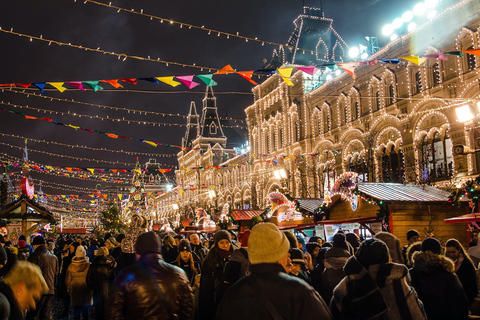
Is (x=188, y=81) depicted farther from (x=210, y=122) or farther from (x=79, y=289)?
(x=210, y=122)

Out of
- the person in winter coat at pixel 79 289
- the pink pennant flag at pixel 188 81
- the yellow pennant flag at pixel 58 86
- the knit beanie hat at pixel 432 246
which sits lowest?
the person in winter coat at pixel 79 289

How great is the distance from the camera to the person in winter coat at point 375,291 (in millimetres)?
3873

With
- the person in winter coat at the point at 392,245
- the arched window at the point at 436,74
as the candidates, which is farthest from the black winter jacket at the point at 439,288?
the arched window at the point at 436,74

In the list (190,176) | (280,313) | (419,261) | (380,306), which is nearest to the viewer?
(280,313)

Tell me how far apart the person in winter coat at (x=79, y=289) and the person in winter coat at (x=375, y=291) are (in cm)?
525

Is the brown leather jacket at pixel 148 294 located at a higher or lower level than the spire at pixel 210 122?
lower

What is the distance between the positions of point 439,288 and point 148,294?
2977 millimetres

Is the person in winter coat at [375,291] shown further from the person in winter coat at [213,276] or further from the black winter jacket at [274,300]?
the person in winter coat at [213,276]

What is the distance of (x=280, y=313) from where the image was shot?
106 inches

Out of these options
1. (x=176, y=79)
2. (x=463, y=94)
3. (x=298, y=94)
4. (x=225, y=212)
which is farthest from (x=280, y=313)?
(x=298, y=94)

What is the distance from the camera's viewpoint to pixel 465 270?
5840 mm

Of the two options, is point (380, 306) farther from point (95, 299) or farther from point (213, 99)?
point (213, 99)

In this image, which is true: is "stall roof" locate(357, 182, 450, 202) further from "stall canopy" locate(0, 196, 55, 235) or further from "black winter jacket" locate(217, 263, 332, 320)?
"stall canopy" locate(0, 196, 55, 235)

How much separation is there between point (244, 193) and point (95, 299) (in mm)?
37043
